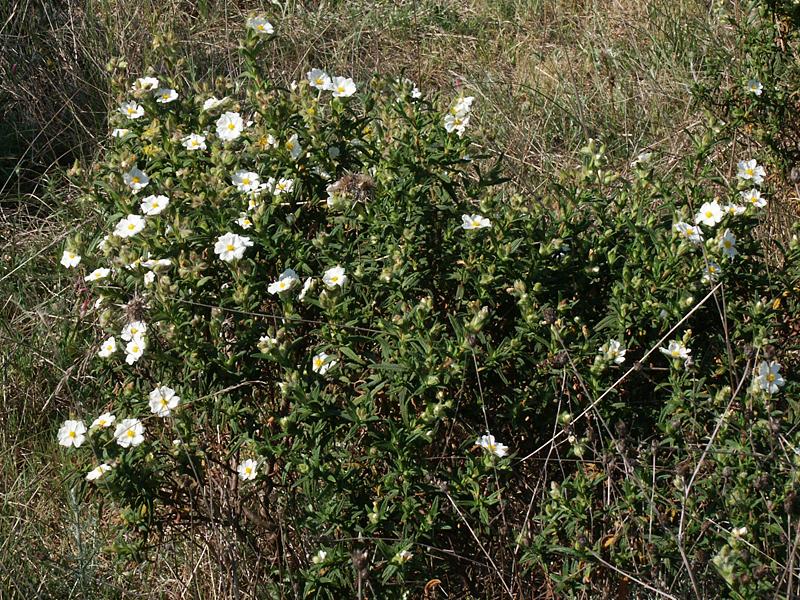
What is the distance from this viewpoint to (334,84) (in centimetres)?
300

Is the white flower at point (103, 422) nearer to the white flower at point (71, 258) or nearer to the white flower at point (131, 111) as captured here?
the white flower at point (71, 258)

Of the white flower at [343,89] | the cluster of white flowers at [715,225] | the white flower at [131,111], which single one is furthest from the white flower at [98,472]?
the cluster of white flowers at [715,225]

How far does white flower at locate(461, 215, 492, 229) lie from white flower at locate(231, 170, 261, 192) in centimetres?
61

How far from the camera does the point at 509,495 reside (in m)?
2.76

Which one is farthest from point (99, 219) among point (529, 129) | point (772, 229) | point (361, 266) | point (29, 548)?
point (772, 229)

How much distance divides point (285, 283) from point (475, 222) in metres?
0.55

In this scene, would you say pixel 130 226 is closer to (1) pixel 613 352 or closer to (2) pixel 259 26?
(2) pixel 259 26

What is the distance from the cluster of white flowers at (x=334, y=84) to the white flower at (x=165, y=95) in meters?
0.44

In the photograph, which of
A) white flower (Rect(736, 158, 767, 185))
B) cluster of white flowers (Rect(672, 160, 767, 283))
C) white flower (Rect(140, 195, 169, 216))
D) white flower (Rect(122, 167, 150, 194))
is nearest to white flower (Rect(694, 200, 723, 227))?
cluster of white flowers (Rect(672, 160, 767, 283))

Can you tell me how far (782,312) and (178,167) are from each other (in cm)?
184

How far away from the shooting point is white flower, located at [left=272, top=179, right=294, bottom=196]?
9.24ft

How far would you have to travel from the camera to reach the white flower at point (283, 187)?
2818 millimetres

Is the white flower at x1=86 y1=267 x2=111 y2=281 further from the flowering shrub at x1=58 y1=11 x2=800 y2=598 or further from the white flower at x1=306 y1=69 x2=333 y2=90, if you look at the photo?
the white flower at x1=306 y1=69 x2=333 y2=90

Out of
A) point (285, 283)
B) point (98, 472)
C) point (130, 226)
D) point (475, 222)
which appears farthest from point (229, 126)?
point (98, 472)
